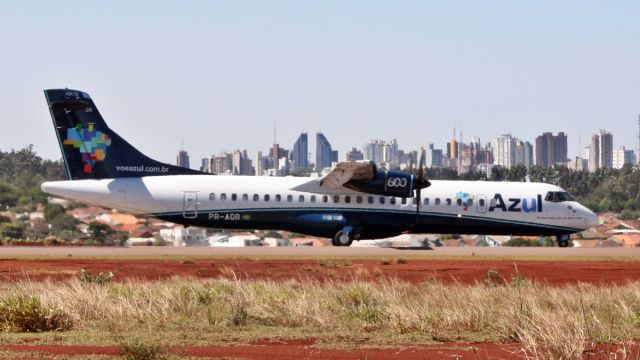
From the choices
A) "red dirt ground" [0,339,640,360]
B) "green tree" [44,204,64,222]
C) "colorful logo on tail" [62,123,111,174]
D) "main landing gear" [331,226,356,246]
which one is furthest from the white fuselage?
"green tree" [44,204,64,222]

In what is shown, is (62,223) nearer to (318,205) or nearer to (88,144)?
(88,144)

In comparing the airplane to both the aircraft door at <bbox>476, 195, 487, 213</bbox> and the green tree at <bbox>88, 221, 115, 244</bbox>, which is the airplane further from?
the green tree at <bbox>88, 221, 115, 244</bbox>

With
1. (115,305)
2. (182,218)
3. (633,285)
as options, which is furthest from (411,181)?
(115,305)

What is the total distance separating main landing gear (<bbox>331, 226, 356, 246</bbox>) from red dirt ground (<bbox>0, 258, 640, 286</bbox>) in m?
7.37

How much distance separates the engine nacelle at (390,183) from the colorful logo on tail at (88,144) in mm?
10221

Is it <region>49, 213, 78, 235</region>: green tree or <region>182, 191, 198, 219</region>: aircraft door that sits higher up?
<region>182, 191, 198, 219</region>: aircraft door

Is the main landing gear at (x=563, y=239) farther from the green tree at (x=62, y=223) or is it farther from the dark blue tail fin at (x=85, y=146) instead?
the green tree at (x=62, y=223)

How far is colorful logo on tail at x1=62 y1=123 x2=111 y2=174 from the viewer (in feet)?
147

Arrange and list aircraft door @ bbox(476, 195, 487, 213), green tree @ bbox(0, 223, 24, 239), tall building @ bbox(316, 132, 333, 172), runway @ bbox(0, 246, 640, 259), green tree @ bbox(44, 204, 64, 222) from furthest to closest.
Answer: tall building @ bbox(316, 132, 333, 172)
green tree @ bbox(44, 204, 64, 222)
green tree @ bbox(0, 223, 24, 239)
aircraft door @ bbox(476, 195, 487, 213)
runway @ bbox(0, 246, 640, 259)

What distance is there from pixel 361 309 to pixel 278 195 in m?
24.5

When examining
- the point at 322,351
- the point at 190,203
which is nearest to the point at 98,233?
the point at 190,203

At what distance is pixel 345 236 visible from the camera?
45969mm

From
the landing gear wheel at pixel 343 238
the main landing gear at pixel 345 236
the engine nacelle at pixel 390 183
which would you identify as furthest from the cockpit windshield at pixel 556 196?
the landing gear wheel at pixel 343 238

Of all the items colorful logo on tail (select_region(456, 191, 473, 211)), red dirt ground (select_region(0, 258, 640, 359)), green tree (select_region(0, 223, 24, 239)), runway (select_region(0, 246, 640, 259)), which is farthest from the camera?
green tree (select_region(0, 223, 24, 239))
